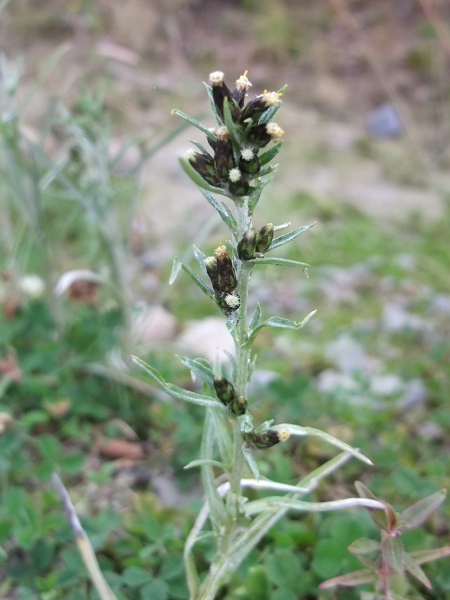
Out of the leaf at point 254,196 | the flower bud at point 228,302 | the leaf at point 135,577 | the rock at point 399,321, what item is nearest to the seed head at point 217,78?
the leaf at point 254,196

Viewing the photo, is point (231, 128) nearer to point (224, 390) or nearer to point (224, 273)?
point (224, 273)

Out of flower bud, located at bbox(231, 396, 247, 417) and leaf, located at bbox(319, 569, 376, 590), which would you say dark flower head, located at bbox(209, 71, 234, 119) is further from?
leaf, located at bbox(319, 569, 376, 590)

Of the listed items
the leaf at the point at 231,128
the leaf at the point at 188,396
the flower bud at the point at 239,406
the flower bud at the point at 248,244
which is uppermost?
the leaf at the point at 231,128

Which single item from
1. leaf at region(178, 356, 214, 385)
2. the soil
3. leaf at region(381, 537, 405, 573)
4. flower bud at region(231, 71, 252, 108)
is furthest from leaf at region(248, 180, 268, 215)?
the soil

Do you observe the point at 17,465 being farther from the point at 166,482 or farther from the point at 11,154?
the point at 11,154

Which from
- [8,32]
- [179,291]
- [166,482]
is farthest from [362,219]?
[8,32]

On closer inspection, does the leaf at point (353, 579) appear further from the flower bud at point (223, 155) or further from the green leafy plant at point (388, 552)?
the flower bud at point (223, 155)
